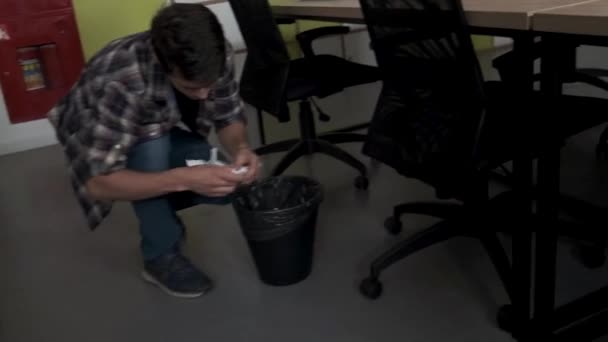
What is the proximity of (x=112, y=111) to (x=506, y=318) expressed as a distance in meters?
1.12

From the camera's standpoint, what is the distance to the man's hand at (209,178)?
4.84 ft

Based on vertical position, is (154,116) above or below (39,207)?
above

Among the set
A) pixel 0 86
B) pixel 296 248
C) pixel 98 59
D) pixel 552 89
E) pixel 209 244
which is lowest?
pixel 209 244

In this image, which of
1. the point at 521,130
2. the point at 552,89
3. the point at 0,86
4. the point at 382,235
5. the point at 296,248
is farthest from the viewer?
the point at 0,86

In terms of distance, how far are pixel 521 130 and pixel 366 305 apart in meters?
0.63

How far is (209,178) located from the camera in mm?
1476

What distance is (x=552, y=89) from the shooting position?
1.29 m

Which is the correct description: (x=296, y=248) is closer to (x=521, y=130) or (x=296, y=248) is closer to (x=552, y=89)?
Result: (x=521, y=130)

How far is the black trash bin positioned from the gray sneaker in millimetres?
188

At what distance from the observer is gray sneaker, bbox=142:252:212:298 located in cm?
183

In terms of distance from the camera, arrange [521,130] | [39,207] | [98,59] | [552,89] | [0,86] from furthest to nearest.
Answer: [0,86]
[39,207]
[98,59]
[521,130]
[552,89]

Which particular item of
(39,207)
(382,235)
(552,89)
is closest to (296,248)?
(382,235)

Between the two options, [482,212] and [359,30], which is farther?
[359,30]

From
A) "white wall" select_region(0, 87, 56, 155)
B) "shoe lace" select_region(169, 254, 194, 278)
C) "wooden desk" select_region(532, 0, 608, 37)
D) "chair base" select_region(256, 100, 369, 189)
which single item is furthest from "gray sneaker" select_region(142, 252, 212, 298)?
"white wall" select_region(0, 87, 56, 155)
